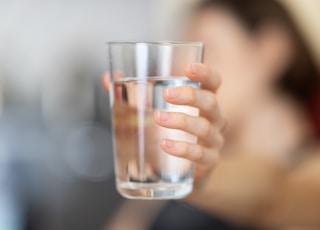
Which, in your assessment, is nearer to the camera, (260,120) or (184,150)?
(184,150)

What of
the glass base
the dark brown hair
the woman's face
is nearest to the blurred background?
the dark brown hair

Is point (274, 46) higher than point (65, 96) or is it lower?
higher

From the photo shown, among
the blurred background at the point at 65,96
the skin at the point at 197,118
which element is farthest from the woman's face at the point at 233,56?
the skin at the point at 197,118

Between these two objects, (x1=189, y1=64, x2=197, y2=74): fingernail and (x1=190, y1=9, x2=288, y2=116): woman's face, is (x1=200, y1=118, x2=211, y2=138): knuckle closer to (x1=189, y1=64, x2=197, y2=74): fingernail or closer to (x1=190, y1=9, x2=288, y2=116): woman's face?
(x1=189, y1=64, x2=197, y2=74): fingernail

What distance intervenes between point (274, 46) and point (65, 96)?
1.26 meters

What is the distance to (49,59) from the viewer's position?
2801mm

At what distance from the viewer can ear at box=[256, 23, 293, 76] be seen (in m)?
1.69

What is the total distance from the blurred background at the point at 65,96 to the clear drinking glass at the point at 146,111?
1545 mm

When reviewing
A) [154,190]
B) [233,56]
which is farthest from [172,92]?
[233,56]

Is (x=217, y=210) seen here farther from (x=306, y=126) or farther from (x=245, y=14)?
(x=245, y=14)

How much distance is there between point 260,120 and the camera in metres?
Answer: 1.72

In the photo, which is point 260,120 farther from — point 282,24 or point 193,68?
point 193,68

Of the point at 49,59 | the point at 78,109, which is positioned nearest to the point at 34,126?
the point at 78,109

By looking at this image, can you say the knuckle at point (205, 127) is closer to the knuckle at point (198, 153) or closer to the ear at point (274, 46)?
the knuckle at point (198, 153)
